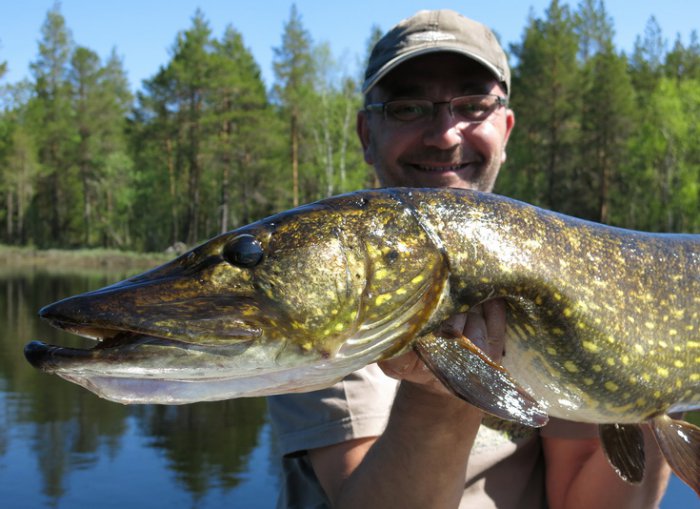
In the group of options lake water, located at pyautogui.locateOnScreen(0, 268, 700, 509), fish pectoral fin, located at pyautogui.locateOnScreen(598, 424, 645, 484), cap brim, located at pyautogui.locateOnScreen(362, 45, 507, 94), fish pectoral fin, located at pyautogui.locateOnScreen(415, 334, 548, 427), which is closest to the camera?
fish pectoral fin, located at pyautogui.locateOnScreen(415, 334, 548, 427)

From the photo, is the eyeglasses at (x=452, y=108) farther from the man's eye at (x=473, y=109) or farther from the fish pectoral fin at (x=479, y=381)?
the fish pectoral fin at (x=479, y=381)

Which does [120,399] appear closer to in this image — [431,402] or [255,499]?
[431,402]

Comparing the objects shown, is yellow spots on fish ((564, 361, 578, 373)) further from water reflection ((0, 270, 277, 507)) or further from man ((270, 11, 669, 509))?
water reflection ((0, 270, 277, 507))

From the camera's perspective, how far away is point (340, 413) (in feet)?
8.65

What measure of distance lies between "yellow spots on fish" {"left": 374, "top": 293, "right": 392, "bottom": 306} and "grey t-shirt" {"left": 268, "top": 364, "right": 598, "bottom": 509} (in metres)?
0.99

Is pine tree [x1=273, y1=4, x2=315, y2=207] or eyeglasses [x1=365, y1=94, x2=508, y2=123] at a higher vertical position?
pine tree [x1=273, y1=4, x2=315, y2=207]

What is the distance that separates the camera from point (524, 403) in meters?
1.74

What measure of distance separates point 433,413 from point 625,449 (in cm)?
70

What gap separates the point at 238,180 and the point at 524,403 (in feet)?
119

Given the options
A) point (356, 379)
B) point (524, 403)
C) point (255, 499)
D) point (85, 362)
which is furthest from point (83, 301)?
point (255, 499)

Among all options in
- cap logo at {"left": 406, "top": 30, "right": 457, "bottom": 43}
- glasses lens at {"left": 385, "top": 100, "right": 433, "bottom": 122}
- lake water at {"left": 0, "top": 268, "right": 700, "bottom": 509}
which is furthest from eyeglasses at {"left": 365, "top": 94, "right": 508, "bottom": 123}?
lake water at {"left": 0, "top": 268, "right": 700, "bottom": 509}

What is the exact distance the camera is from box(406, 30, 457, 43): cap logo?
10.1ft

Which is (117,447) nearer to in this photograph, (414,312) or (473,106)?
(473,106)

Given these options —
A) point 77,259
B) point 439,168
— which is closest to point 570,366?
point 439,168
